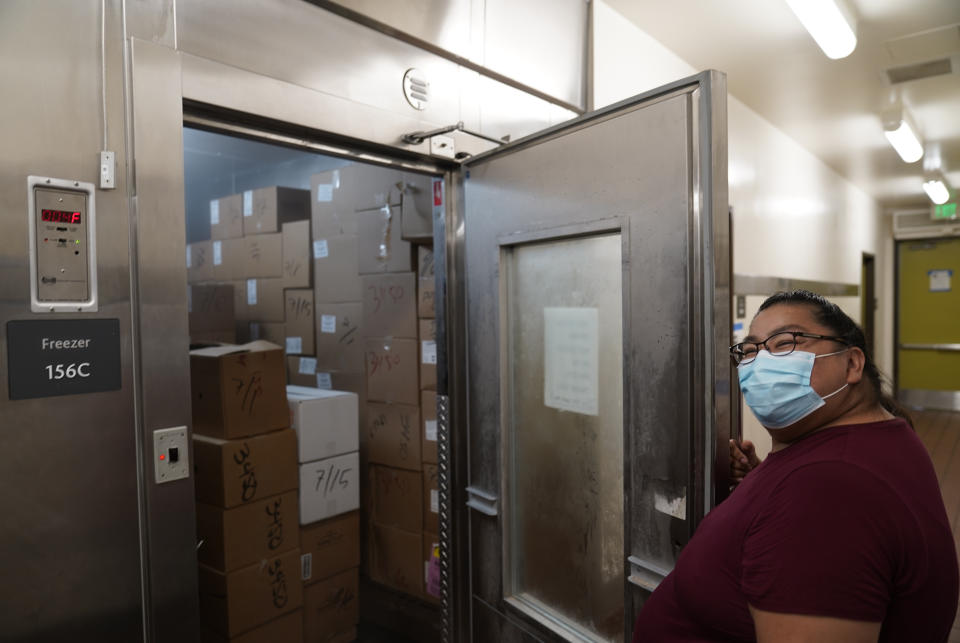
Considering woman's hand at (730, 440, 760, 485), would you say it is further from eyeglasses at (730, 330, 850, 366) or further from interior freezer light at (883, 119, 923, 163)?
interior freezer light at (883, 119, 923, 163)

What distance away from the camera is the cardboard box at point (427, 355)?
2711 millimetres

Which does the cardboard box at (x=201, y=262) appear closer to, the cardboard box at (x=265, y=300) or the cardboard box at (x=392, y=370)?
the cardboard box at (x=265, y=300)

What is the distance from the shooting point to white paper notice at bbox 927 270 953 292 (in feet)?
23.8

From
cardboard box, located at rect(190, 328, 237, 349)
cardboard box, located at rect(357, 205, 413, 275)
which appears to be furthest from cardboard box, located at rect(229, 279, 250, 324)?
cardboard box, located at rect(357, 205, 413, 275)

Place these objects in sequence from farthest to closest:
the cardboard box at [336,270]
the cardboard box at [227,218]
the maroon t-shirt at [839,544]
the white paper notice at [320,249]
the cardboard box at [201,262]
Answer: the cardboard box at [201,262], the cardboard box at [227,218], the white paper notice at [320,249], the cardboard box at [336,270], the maroon t-shirt at [839,544]

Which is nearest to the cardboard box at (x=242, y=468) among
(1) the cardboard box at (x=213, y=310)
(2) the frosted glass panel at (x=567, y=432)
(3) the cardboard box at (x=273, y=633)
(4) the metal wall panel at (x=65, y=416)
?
(3) the cardboard box at (x=273, y=633)

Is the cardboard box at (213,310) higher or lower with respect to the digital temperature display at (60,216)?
lower

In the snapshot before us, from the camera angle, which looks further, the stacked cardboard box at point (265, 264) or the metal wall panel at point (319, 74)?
the stacked cardboard box at point (265, 264)

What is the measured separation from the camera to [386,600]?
2889 millimetres

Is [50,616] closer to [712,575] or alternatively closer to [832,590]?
[712,575]

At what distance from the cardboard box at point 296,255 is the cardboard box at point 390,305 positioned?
535mm

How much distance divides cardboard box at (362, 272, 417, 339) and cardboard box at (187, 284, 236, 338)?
1.01 metres

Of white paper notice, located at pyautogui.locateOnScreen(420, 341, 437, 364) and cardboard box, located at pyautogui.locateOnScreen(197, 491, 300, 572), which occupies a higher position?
white paper notice, located at pyautogui.locateOnScreen(420, 341, 437, 364)

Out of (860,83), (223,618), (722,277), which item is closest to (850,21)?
(860,83)
